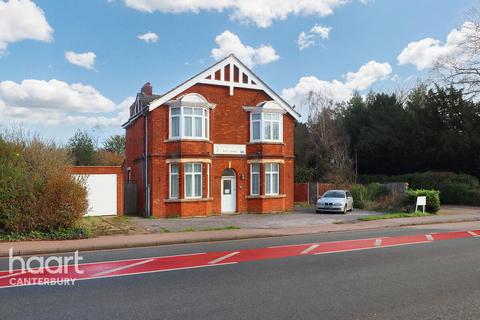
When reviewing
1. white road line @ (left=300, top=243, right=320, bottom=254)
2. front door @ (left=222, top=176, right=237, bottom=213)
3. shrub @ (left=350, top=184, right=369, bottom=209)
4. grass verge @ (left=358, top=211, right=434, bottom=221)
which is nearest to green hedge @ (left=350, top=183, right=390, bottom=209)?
shrub @ (left=350, top=184, right=369, bottom=209)

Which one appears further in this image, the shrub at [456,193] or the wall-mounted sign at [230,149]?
the shrub at [456,193]

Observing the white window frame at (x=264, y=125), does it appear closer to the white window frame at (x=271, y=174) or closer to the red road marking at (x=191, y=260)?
the white window frame at (x=271, y=174)

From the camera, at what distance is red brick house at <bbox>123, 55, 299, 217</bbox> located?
23422mm

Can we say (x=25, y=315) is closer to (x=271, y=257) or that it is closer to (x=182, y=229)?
(x=271, y=257)

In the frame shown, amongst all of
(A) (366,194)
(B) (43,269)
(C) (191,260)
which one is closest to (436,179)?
(A) (366,194)

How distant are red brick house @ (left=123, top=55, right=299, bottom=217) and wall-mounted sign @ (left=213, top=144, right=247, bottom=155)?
6cm

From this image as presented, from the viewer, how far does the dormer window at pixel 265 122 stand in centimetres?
2577

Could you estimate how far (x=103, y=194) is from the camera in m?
22.7

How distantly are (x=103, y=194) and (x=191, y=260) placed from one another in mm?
13744

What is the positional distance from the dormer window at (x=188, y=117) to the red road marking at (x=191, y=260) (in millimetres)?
12228

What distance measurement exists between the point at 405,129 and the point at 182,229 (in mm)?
Answer: 30602

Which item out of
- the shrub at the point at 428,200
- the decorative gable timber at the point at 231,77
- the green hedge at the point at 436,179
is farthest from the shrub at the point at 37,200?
the green hedge at the point at 436,179

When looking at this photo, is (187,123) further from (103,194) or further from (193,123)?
(103,194)

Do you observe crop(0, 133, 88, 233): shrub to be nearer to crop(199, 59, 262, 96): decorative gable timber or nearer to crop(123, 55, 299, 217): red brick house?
crop(123, 55, 299, 217): red brick house
